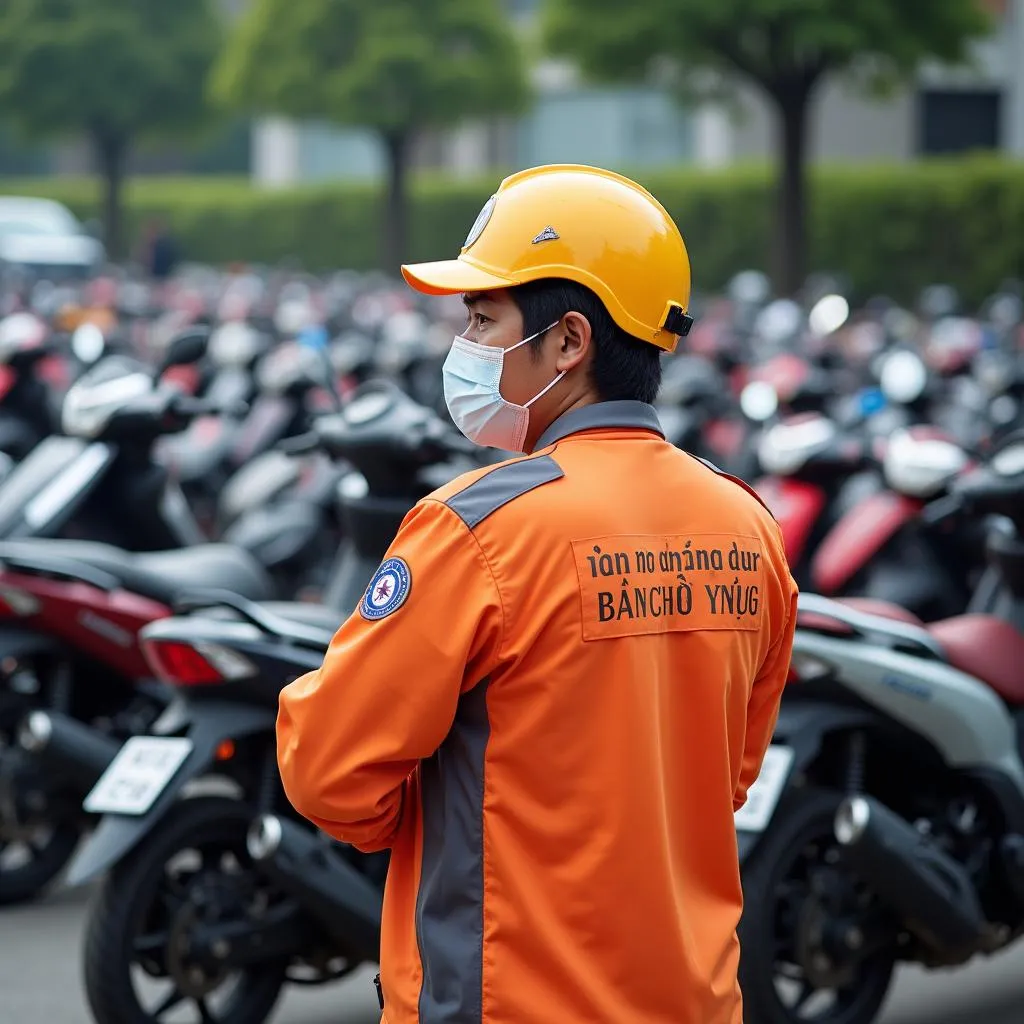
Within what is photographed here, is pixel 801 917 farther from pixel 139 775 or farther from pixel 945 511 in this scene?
pixel 945 511

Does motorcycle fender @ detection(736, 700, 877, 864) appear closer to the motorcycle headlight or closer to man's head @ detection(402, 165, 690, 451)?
man's head @ detection(402, 165, 690, 451)

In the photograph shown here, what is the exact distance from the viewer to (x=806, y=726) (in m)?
4.36

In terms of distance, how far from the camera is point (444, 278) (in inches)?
99.5

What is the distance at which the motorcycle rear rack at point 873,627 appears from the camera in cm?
445

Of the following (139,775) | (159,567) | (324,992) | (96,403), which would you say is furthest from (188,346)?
(139,775)

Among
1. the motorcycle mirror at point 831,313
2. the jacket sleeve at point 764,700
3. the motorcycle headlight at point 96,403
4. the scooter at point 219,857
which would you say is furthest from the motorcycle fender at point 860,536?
the jacket sleeve at point 764,700

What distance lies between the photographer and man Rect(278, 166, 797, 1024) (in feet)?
7.81

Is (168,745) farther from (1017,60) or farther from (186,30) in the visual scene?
(1017,60)

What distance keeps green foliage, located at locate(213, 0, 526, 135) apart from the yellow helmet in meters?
23.0

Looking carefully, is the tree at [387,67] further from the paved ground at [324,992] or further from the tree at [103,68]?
the paved ground at [324,992]

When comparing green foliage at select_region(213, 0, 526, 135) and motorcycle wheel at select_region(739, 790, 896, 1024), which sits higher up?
motorcycle wheel at select_region(739, 790, 896, 1024)

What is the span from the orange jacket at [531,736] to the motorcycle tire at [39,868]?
3529mm

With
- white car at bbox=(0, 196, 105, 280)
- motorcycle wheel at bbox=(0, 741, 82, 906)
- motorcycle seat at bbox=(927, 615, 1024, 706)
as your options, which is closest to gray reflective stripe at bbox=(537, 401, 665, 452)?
motorcycle seat at bbox=(927, 615, 1024, 706)

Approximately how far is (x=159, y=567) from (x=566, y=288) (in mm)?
3270
